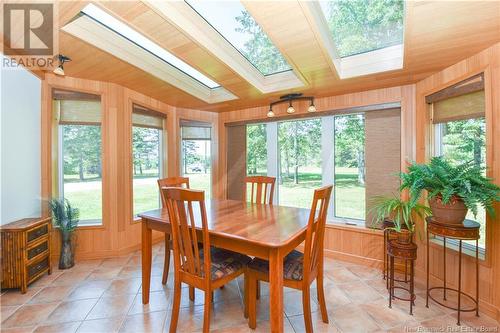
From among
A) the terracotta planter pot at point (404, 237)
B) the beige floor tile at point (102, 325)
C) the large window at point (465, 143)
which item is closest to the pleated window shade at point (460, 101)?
the large window at point (465, 143)

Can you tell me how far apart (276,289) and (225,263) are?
1.68ft

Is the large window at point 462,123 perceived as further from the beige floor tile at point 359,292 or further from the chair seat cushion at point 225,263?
the chair seat cushion at point 225,263

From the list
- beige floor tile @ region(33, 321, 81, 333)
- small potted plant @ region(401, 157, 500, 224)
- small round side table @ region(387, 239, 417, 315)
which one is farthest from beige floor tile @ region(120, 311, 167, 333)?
small potted plant @ region(401, 157, 500, 224)

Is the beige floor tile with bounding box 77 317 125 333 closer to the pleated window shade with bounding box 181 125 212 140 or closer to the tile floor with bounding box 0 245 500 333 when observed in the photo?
the tile floor with bounding box 0 245 500 333

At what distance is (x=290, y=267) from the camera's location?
1765 millimetres

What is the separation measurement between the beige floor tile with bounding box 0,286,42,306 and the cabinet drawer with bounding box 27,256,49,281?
5.0 inches

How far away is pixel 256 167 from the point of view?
4102 millimetres

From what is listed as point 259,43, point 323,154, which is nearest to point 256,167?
point 323,154

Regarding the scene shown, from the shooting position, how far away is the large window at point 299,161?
11.7 feet

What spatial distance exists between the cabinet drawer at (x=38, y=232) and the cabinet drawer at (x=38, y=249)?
101 mm

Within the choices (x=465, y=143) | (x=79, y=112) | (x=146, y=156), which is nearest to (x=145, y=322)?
(x=146, y=156)

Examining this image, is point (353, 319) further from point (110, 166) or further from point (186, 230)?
point (110, 166)

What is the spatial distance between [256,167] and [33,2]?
10.4ft

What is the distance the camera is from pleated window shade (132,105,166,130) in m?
3.43
